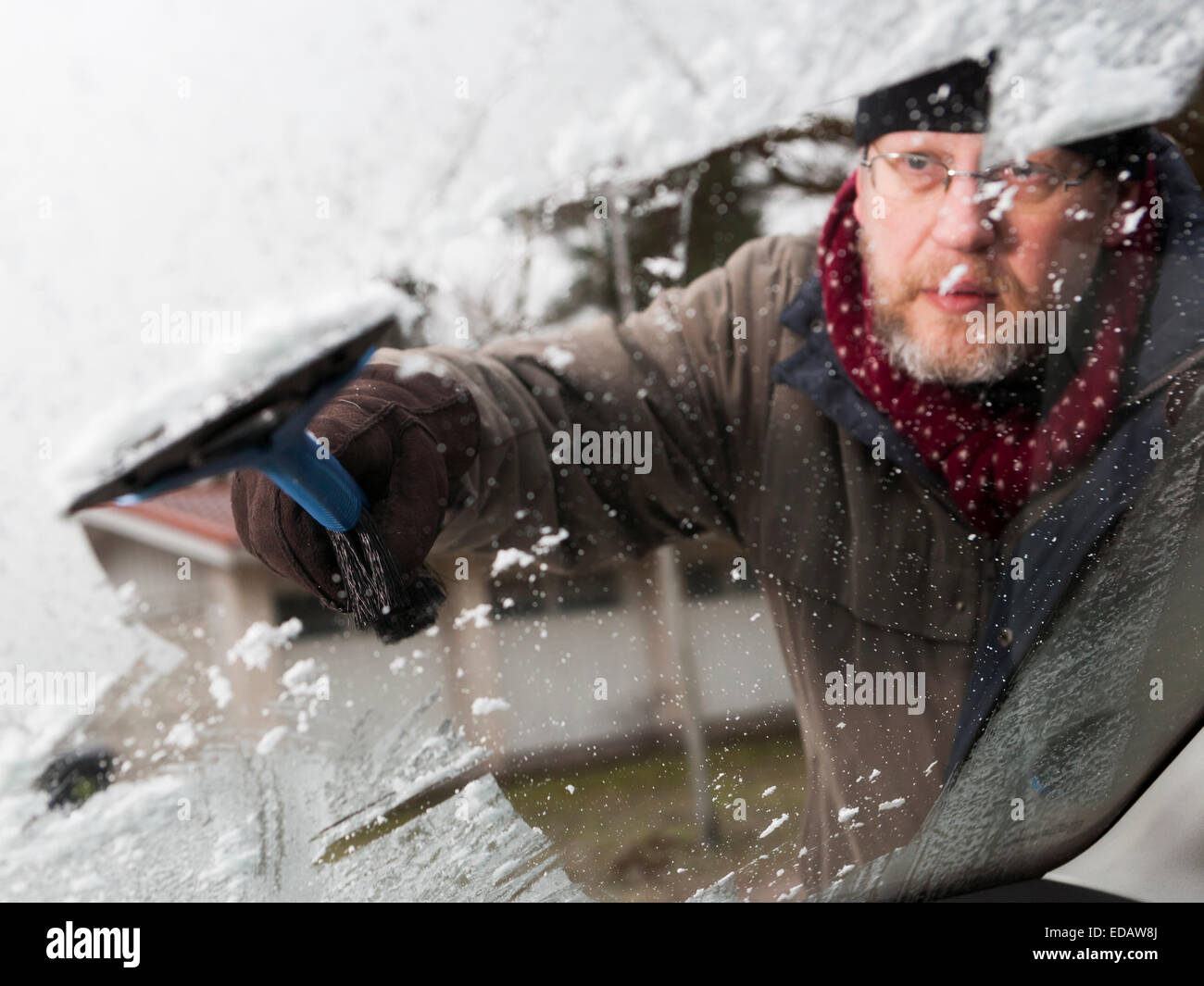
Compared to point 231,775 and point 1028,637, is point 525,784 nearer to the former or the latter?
point 231,775

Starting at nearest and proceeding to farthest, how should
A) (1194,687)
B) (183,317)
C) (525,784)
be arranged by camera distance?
(183,317) < (525,784) < (1194,687)

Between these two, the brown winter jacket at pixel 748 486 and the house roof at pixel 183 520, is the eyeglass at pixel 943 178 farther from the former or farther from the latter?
the house roof at pixel 183 520

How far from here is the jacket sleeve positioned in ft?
2.58

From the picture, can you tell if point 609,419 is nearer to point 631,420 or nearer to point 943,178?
point 631,420

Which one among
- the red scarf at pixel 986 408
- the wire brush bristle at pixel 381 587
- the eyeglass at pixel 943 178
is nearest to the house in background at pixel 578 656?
the wire brush bristle at pixel 381 587

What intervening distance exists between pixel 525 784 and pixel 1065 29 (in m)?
0.73

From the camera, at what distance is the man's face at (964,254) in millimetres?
752

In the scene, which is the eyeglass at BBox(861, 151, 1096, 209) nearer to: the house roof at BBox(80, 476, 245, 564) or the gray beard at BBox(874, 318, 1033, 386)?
the gray beard at BBox(874, 318, 1033, 386)

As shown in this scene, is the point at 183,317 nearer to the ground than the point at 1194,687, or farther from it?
farther from it

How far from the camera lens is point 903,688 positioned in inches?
32.6

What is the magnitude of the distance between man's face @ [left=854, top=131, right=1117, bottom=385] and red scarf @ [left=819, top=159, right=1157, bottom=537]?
15 mm

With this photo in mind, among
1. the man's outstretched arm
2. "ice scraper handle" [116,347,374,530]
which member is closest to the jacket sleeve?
the man's outstretched arm

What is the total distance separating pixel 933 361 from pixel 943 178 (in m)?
0.14
